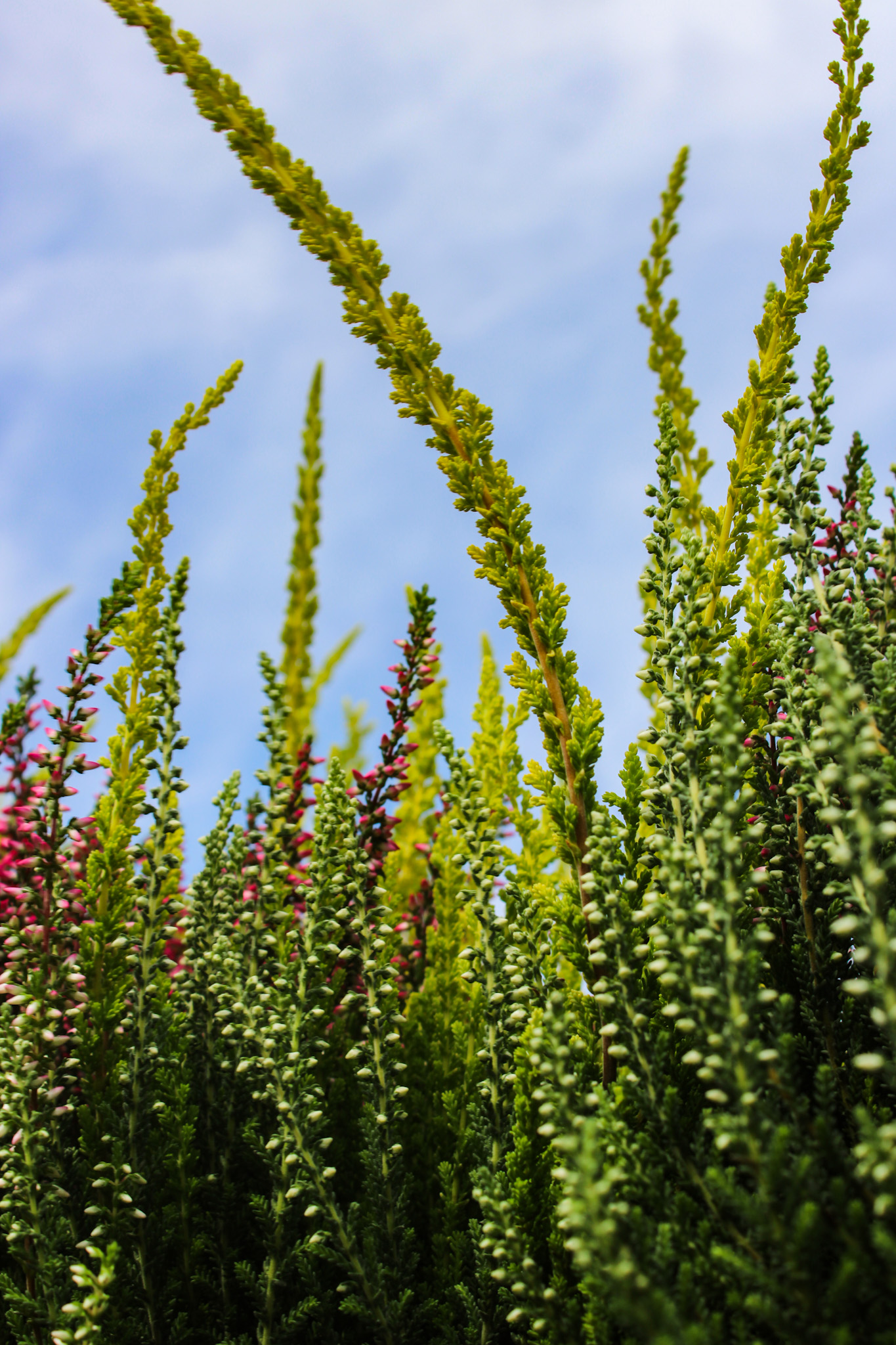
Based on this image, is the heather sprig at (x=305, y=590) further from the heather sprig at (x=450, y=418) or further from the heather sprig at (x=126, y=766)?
the heather sprig at (x=450, y=418)

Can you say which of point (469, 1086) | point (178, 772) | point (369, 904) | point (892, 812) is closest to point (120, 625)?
point (178, 772)

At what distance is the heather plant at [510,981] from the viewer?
1158 millimetres

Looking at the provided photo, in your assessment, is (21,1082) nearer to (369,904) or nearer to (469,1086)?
(369,904)

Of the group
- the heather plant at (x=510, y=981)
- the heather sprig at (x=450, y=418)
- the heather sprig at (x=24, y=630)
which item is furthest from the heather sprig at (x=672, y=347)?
the heather sprig at (x=24, y=630)

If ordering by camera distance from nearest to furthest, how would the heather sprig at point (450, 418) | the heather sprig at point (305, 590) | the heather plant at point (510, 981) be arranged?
the heather plant at point (510, 981) < the heather sprig at point (450, 418) < the heather sprig at point (305, 590)

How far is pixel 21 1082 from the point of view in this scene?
5.78 feet

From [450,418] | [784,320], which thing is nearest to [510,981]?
[450,418]

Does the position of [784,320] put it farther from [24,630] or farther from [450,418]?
[24,630]

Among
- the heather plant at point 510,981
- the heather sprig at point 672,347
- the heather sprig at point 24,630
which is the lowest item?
the heather plant at point 510,981

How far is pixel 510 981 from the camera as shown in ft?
5.75

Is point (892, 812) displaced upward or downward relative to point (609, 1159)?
upward

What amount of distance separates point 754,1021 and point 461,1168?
1081 millimetres

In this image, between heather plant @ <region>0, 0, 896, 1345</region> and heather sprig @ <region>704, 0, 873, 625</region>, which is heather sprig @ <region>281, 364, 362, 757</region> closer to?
heather plant @ <region>0, 0, 896, 1345</region>

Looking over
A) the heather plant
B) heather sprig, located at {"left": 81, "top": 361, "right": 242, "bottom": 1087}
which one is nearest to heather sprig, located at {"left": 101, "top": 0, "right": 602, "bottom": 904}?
the heather plant
